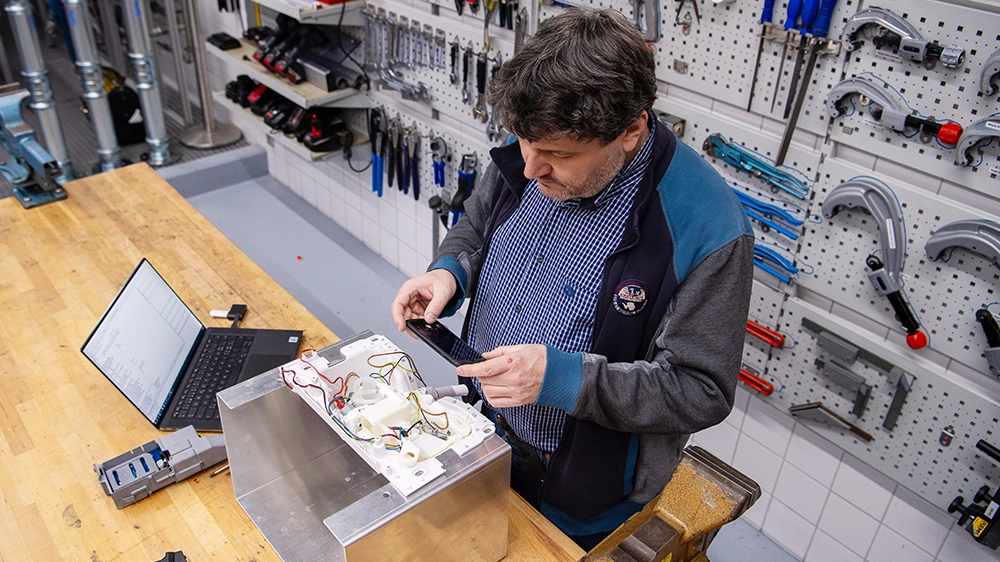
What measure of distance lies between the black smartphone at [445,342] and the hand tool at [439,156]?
1.69m

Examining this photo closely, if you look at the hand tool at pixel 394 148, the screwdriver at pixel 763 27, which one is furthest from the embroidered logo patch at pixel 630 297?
the hand tool at pixel 394 148

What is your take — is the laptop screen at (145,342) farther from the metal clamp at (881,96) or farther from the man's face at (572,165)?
the metal clamp at (881,96)

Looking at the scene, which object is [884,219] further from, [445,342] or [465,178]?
[465,178]

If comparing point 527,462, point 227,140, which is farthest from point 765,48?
point 227,140

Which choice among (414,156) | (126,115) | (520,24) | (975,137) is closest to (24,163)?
(414,156)

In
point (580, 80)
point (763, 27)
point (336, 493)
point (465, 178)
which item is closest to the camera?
point (580, 80)

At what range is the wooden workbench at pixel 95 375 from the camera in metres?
1.45

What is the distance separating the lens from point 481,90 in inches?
108

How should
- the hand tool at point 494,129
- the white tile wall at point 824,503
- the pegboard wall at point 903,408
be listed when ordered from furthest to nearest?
1. the hand tool at point 494,129
2. the white tile wall at point 824,503
3. the pegboard wall at point 903,408

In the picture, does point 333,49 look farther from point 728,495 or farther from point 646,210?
point 728,495

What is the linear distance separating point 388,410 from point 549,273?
404 mm

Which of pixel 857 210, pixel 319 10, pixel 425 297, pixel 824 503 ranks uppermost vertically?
pixel 319 10

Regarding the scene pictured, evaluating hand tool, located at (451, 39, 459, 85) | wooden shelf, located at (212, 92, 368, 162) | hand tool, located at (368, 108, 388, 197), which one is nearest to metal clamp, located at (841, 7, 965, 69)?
hand tool, located at (451, 39, 459, 85)

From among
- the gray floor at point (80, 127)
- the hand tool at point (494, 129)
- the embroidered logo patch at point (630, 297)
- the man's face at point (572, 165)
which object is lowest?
the gray floor at point (80, 127)
